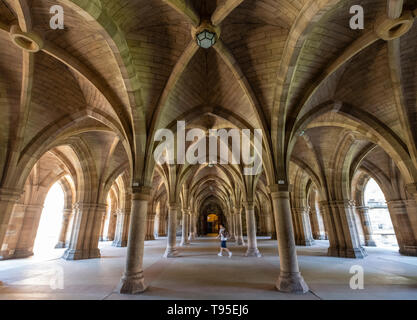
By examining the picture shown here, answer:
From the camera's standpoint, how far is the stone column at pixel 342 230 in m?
11.1

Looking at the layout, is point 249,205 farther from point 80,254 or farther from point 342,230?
point 80,254

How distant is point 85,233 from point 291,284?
11.1 metres

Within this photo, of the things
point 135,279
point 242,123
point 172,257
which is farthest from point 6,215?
point 242,123

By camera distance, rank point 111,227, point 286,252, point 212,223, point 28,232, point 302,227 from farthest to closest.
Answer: point 212,223, point 111,227, point 302,227, point 28,232, point 286,252

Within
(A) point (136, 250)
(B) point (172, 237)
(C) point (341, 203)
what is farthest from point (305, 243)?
(A) point (136, 250)

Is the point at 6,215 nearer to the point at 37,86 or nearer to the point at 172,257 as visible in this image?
the point at 37,86

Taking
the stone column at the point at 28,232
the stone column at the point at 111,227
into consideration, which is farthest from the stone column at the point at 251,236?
the stone column at the point at 111,227

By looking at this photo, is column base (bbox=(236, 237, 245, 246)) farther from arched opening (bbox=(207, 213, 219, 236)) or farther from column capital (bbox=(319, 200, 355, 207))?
arched opening (bbox=(207, 213, 219, 236))

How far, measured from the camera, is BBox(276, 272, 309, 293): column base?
539 cm

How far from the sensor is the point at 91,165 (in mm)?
12039

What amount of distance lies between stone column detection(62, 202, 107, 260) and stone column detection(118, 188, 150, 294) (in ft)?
23.4

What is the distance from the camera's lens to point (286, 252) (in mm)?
5938
